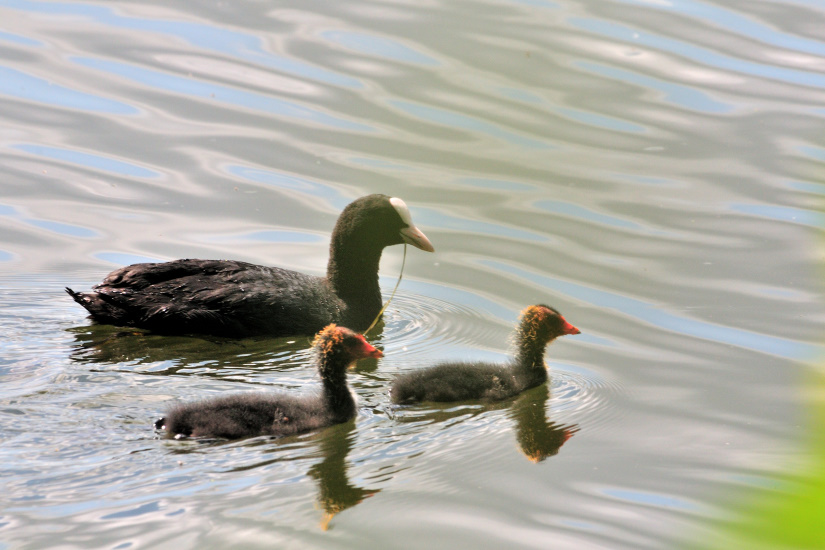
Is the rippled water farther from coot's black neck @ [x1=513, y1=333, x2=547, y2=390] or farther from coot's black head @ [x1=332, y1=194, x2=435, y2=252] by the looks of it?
coot's black head @ [x1=332, y1=194, x2=435, y2=252]

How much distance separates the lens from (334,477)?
16.0 feet

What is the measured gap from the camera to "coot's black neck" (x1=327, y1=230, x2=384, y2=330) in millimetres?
7652

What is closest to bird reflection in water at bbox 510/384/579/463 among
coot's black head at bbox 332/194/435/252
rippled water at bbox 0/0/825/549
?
rippled water at bbox 0/0/825/549

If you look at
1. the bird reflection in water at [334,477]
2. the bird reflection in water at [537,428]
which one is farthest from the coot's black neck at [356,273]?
the bird reflection in water at [334,477]

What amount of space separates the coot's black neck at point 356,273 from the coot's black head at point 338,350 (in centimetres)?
169

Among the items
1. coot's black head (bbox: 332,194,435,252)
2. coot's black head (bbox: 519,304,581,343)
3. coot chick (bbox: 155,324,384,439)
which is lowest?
coot chick (bbox: 155,324,384,439)

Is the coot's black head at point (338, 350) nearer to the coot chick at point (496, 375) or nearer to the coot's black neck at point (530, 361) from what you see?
the coot chick at point (496, 375)

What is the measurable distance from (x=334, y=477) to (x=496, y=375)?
162cm

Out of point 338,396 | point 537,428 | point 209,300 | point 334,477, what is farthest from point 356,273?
point 334,477

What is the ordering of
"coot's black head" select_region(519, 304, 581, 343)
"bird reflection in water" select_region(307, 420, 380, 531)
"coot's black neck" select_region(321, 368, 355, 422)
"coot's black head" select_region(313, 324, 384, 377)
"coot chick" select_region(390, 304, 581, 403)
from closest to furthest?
"bird reflection in water" select_region(307, 420, 380, 531) → "coot's black neck" select_region(321, 368, 355, 422) → "coot's black head" select_region(313, 324, 384, 377) → "coot chick" select_region(390, 304, 581, 403) → "coot's black head" select_region(519, 304, 581, 343)

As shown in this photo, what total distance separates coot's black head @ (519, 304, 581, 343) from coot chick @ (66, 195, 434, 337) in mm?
1448

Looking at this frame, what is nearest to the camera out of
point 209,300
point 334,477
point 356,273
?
point 334,477

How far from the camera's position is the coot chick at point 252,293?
6883mm

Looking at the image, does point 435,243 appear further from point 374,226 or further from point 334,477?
point 334,477
